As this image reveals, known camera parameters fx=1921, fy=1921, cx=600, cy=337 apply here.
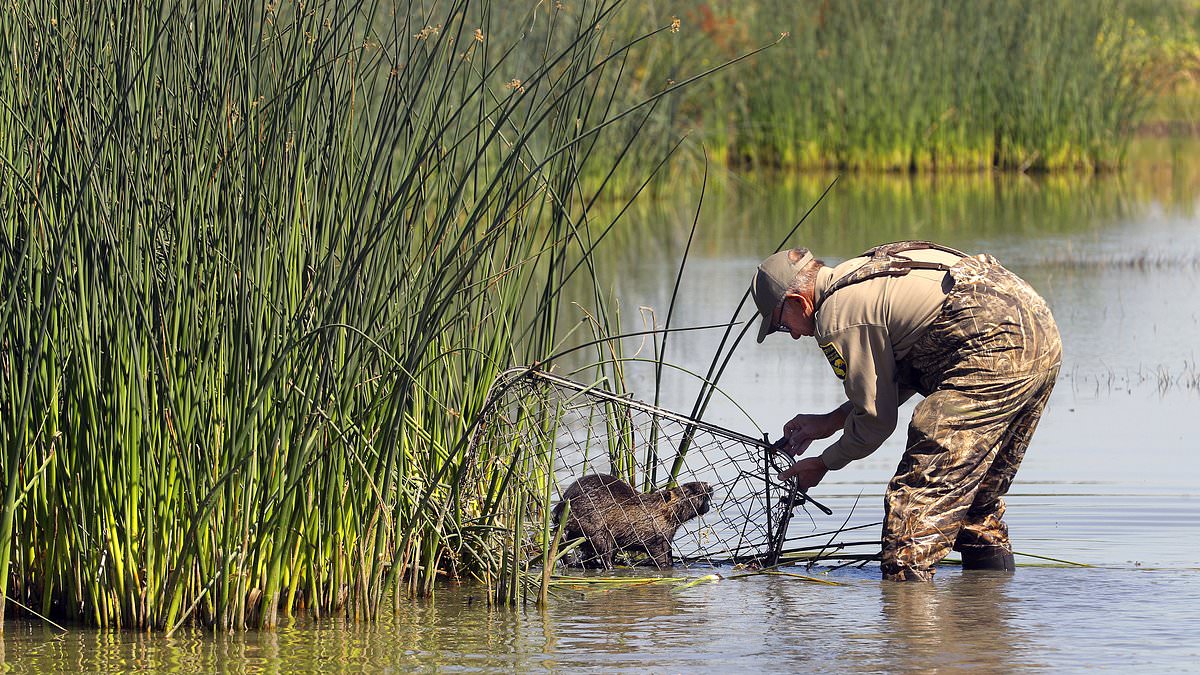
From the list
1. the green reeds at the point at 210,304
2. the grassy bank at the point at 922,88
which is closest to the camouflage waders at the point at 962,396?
the green reeds at the point at 210,304

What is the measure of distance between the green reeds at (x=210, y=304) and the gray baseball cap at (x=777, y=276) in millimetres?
716

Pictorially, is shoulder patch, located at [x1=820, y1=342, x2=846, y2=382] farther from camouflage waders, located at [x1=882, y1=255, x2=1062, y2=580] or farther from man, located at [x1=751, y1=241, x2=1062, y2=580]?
camouflage waders, located at [x1=882, y1=255, x2=1062, y2=580]

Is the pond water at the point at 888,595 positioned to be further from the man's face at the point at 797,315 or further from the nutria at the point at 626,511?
the man's face at the point at 797,315

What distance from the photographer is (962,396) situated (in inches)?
214

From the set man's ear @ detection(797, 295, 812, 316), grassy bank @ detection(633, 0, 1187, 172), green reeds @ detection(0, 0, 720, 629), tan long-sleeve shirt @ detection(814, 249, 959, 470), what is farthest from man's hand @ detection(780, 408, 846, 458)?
grassy bank @ detection(633, 0, 1187, 172)

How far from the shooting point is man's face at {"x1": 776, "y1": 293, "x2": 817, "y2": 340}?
18.0 ft

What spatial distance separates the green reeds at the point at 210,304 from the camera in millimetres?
4637

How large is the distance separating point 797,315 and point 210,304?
1728 millimetres

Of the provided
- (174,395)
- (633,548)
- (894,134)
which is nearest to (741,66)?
(894,134)

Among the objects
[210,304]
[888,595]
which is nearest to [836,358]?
[888,595]

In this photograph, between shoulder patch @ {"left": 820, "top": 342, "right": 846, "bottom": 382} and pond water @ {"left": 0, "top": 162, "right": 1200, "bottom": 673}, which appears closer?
pond water @ {"left": 0, "top": 162, "right": 1200, "bottom": 673}

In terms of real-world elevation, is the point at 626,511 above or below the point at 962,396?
below

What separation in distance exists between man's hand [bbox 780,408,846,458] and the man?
76 mm

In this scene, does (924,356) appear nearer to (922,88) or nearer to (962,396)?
(962,396)
